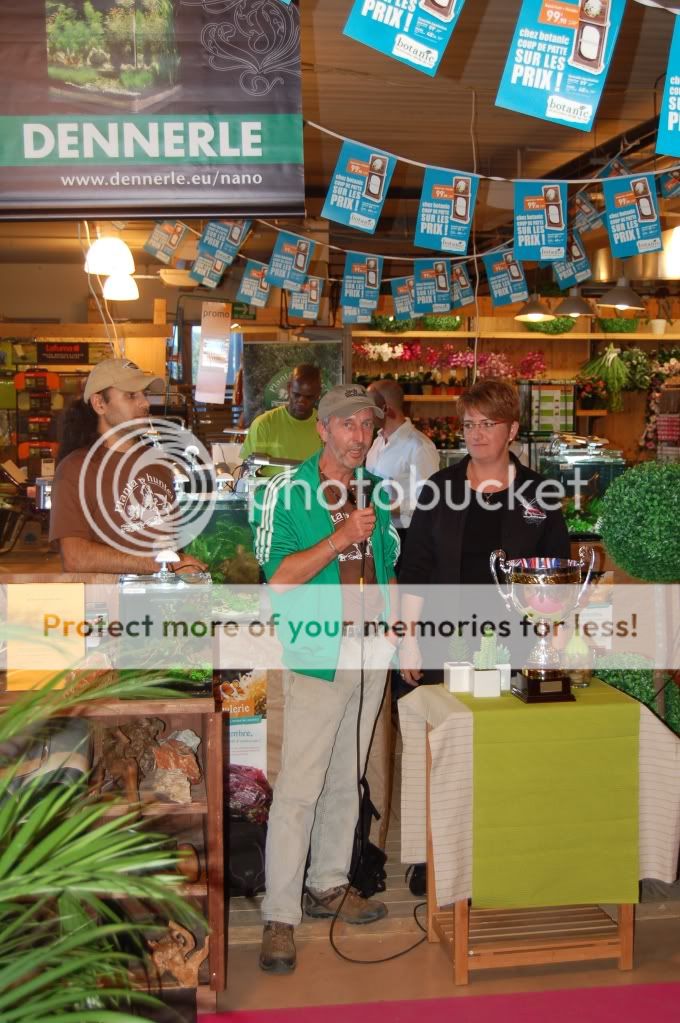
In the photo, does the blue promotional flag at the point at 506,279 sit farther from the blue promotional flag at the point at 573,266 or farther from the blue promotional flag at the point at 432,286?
the blue promotional flag at the point at 573,266

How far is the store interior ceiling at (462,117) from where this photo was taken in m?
5.71

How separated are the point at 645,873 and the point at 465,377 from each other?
324 inches

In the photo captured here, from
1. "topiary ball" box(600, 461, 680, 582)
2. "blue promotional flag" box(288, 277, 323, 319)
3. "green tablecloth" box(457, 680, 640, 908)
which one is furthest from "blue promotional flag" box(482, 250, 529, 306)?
"green tablecloth" box(457, 680, 640, 908)

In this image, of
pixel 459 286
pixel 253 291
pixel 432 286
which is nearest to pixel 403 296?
pixel 432 286

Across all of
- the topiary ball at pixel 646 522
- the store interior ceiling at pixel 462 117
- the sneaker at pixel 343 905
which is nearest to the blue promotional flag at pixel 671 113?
the topiary ball at pixel 646 522

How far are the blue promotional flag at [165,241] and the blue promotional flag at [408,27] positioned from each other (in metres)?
4.35

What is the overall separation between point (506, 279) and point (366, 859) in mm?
5785

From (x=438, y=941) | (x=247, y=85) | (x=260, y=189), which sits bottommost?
(x=438, y=941)

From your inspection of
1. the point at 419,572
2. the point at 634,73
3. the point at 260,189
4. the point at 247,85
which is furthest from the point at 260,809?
the point at 634,73

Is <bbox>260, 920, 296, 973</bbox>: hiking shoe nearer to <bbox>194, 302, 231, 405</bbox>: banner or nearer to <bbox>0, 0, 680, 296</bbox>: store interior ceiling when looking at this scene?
<bbox>0, 0, 680, 296</bbox>: store interior ceiling

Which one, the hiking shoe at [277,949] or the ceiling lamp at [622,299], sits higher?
the ceiling lamp at [622,299]

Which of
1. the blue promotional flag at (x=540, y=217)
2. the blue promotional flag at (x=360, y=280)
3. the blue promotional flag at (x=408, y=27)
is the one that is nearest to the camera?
the blue promotional flag at (x=408, y=27)

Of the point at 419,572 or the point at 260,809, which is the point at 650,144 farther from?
the point at 260,809

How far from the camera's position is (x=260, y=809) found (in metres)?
3.92
